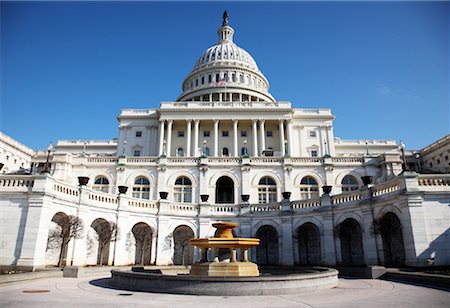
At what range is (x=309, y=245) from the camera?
33.6 m

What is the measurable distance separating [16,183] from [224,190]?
1148 inches

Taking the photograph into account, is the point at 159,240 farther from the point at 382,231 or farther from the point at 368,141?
the point at 368,141

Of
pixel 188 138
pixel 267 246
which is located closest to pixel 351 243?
pixel 267 246

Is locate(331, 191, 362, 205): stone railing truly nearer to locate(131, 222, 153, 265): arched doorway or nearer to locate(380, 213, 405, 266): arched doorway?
locate(380, 213, 405, 266): arched doorway

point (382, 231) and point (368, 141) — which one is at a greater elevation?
point (368, 141)

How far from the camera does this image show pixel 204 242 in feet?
63.2

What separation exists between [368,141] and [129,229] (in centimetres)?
7772

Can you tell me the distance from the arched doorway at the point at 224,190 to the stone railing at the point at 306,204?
15240 mm

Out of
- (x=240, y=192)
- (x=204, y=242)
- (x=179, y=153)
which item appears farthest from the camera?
(x=179, y=153)

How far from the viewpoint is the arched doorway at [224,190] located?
47300 millimetres

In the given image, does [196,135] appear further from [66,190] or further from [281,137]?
[66,190]

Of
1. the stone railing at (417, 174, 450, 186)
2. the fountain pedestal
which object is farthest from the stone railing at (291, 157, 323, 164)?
the fountain pedestal

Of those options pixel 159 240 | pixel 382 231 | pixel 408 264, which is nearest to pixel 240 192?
pixel 159 240

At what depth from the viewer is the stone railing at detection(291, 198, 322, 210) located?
3164cm
